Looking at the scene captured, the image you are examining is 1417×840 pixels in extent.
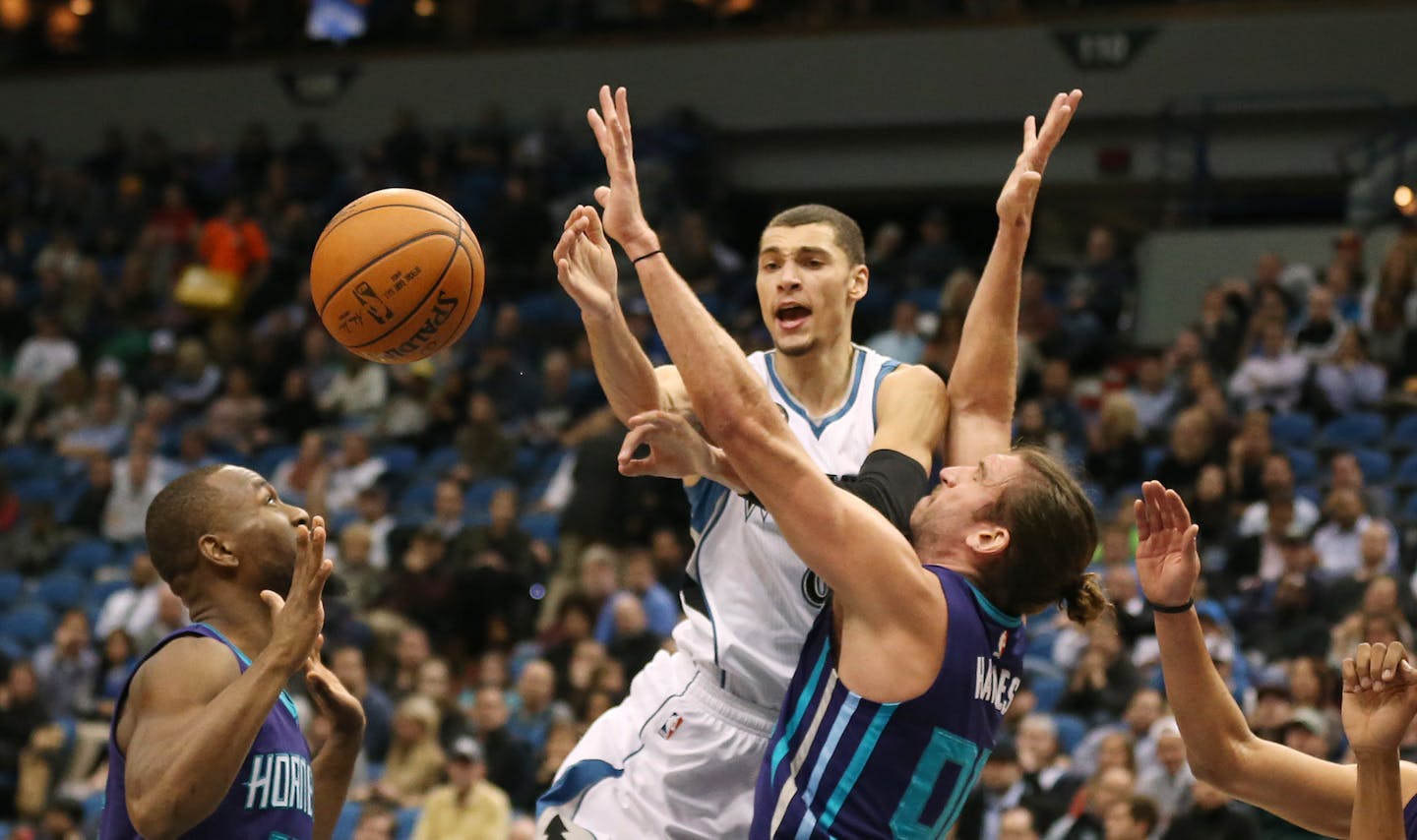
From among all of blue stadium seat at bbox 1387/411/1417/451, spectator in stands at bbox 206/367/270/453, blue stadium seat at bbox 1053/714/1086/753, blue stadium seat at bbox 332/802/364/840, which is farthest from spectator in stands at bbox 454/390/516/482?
blue stadium seat at bbox 1387/411/1417/451

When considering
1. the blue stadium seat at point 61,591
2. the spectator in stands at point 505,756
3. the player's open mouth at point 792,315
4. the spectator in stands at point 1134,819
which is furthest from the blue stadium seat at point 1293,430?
the blue stadium seat at point 61,591

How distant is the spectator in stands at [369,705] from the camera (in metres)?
10.0

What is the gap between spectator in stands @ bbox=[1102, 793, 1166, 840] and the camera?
24.7 ft

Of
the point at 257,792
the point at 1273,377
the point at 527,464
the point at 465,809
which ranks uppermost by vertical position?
the point at 1273,377

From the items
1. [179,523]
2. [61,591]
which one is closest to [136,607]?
[61,591]

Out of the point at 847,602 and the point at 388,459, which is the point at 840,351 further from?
the point at 388,459

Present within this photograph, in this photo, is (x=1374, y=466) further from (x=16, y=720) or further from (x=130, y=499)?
(x=130, y=499)

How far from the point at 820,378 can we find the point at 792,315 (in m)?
0.19

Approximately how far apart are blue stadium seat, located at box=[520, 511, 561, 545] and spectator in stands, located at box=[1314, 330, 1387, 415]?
199 inches

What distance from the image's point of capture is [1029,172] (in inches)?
170

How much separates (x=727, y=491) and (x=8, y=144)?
56.9 feet

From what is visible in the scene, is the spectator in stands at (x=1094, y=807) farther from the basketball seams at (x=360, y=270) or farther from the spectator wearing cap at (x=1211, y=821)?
the basketball seams at (x=360, y=270)

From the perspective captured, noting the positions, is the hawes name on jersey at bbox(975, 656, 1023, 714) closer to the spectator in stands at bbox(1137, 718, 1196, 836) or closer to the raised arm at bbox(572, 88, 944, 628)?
the raised arm at bbox(572, 88, 944, 628)

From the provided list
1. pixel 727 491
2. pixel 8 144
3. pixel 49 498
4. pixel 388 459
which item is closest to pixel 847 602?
pixel 727 491
